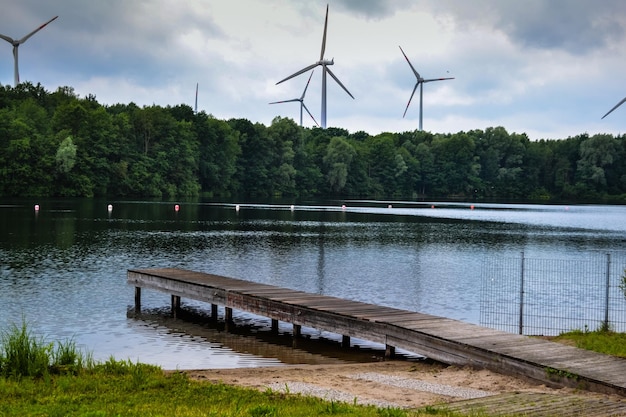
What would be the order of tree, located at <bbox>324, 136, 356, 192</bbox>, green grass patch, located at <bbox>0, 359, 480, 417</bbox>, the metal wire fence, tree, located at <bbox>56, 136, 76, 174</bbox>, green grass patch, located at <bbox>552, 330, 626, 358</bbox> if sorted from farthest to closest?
tree, located at <bbox>324, 136, 356, 192</bbox> < tree, located at <bbox>56, 136, 76, 174</bbox> < the metal wire fence < green grass patch, located at <bbox>552, 330, 626, 358</bbox> < green grass patch, located at <bbox>0, 359, 480, 417</bbox>

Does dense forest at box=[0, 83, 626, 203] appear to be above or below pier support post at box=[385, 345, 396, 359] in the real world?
above

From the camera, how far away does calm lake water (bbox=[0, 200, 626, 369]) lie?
21.1 metres

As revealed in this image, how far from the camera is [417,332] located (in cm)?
1745

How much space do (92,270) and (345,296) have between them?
520 inches

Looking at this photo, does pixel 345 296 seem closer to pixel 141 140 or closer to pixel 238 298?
pixel 238 298

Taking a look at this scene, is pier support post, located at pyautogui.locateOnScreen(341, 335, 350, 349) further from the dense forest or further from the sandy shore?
the dense forest

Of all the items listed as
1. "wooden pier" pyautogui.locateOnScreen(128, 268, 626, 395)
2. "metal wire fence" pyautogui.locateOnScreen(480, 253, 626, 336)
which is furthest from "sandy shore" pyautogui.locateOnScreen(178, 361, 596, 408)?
"metal wire fence" pyautogui.locateOnScreen(480, 253, 626, 336)

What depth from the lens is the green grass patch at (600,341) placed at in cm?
1709

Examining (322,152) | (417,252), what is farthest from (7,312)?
(322,152)

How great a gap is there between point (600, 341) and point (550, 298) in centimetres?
1176

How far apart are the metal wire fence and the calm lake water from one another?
38.2 inches

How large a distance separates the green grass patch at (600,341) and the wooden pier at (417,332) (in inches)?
55.9

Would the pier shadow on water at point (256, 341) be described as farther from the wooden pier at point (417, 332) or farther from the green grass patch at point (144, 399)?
the green grass patch at point (144, 399)

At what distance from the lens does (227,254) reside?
44688mm
